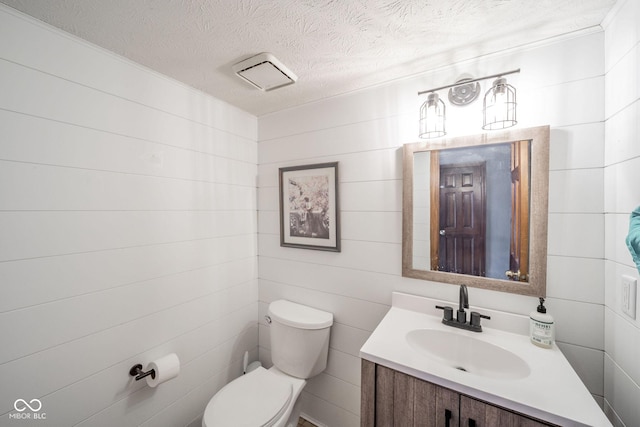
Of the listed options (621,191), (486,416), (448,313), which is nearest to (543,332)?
(448,313)

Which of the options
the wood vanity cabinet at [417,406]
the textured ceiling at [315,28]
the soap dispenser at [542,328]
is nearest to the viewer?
the wood vanity cabinet at [417,406]

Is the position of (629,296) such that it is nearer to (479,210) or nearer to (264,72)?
(479,210)

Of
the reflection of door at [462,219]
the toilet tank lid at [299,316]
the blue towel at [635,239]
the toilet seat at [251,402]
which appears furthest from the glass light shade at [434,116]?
the toilet seat at [251,402]

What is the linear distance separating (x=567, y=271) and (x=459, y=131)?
788mm

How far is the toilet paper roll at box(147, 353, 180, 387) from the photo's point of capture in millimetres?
1225

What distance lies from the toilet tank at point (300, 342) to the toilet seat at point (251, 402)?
11cm

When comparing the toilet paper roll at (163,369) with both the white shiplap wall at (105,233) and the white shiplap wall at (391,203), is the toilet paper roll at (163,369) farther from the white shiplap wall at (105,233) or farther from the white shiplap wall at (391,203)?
the white shiplap wall at (391,203)

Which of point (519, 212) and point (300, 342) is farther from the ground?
point (519, 212)

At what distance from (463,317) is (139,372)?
1.66m

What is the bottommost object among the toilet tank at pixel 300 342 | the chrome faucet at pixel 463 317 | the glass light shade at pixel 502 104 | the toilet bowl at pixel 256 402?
the toilet bowl at pixel 256 402

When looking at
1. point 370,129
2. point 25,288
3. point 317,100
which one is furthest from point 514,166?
point 25,288

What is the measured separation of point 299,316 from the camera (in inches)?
61.7

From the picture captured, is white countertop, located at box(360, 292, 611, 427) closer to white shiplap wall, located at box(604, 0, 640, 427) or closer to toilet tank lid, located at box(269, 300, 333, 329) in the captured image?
white shiplap wall, located at box(604, 0, 640, 427)

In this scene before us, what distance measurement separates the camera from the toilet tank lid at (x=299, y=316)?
4.89ft
